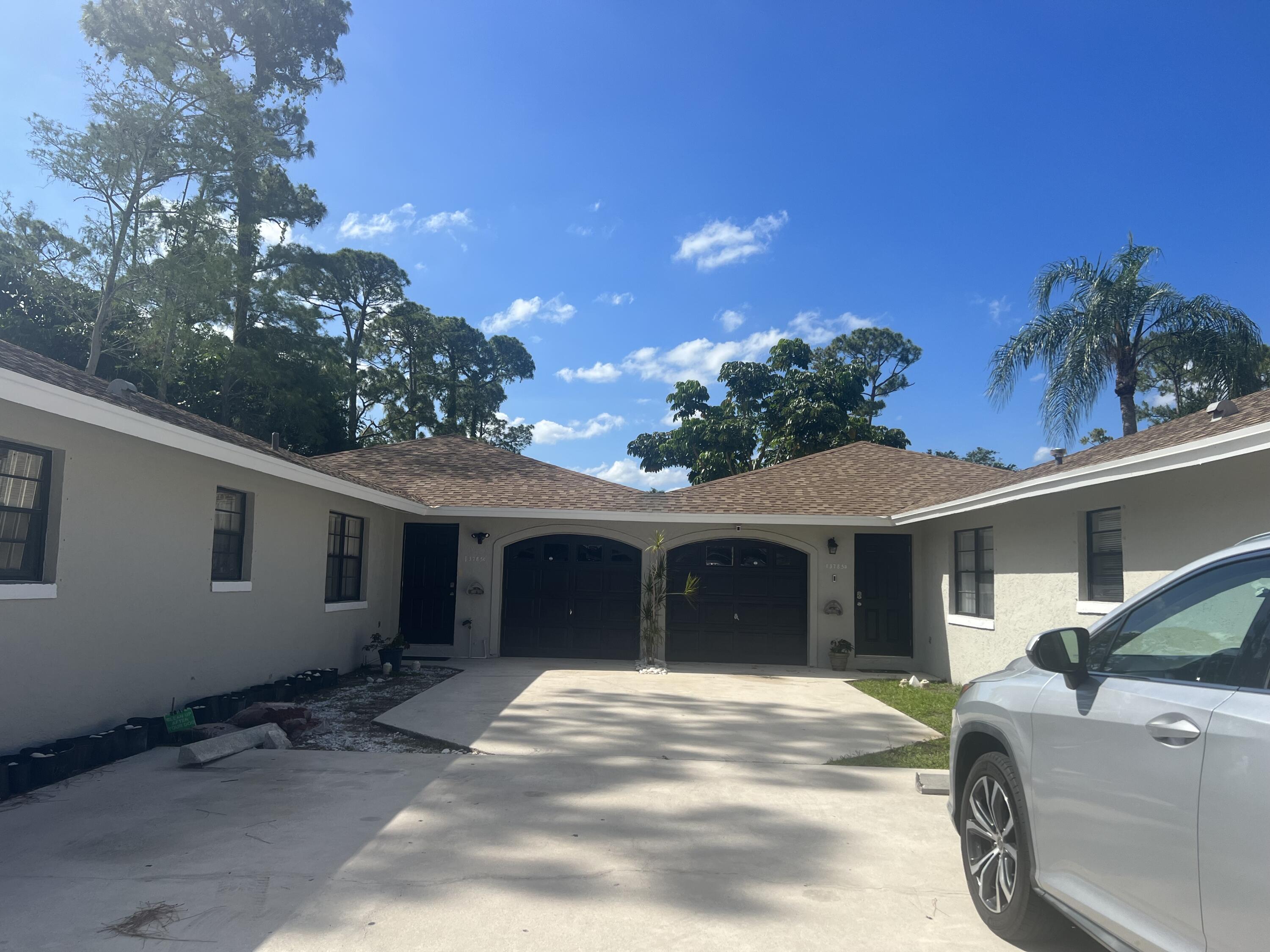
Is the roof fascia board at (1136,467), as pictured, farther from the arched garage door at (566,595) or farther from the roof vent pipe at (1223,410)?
the arched garage door at (566,595)

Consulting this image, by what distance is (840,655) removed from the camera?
14.0 metres

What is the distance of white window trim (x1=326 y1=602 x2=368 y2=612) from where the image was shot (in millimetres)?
11805

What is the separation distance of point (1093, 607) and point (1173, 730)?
7.14 metres

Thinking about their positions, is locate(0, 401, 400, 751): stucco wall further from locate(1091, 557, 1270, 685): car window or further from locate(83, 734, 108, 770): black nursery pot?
locate(1091, 557, 1270, 685): car window

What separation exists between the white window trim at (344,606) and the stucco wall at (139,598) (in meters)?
0.79

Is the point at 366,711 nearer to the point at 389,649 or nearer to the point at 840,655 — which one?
the point at 389,649

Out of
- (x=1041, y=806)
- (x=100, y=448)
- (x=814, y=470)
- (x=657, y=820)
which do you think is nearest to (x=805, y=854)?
(x=657, y=820)

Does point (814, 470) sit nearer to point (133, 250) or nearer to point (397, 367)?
point (133, 250)

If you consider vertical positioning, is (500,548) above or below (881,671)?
above

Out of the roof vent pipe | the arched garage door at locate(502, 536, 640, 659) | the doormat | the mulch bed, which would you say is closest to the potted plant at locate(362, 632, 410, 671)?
the mulch bed

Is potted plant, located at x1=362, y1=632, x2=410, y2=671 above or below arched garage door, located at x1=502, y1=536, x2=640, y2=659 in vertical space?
below

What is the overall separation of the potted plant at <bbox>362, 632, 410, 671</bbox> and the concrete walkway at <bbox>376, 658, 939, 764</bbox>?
1030 millimetres

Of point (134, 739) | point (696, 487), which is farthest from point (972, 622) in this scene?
point (134, 739)

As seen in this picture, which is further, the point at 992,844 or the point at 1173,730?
the point at 992,844
